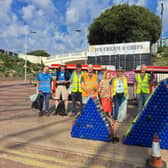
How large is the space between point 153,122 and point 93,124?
130 centimetres

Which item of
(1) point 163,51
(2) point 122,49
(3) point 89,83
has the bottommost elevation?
(3) point 89,83

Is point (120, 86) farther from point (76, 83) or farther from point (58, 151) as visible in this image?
point (58, 151)

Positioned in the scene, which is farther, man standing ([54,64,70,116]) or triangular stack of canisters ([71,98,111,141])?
man standing ([54,64,70,116])

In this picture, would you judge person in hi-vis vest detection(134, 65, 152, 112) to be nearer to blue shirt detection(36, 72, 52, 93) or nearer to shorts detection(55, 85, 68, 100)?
shorts detection(55, 85, 68, 100)

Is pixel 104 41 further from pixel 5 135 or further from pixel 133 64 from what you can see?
pixel 5 135

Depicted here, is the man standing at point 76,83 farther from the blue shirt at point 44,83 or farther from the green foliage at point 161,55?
the green foliage at point 161,55

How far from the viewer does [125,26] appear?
41.8 m

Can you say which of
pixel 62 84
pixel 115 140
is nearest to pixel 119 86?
pixel 62 84

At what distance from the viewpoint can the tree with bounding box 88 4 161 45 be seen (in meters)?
41.5

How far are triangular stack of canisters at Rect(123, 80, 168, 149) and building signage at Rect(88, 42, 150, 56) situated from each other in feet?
37.4

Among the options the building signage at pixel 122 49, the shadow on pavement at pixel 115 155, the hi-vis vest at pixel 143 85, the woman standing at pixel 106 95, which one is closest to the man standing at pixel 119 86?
the hi-vis vest at pixel 143 85

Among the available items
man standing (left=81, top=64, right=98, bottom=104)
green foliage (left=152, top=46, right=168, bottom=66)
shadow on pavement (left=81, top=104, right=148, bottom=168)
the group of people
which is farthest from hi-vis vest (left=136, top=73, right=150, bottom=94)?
green foliage (left=152, top=46, right=168, bottom=66)

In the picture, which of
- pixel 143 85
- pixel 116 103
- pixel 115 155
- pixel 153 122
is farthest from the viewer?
pixel 116 103

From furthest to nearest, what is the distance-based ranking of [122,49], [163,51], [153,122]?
[163,51]
[122,49]
[153,122]
